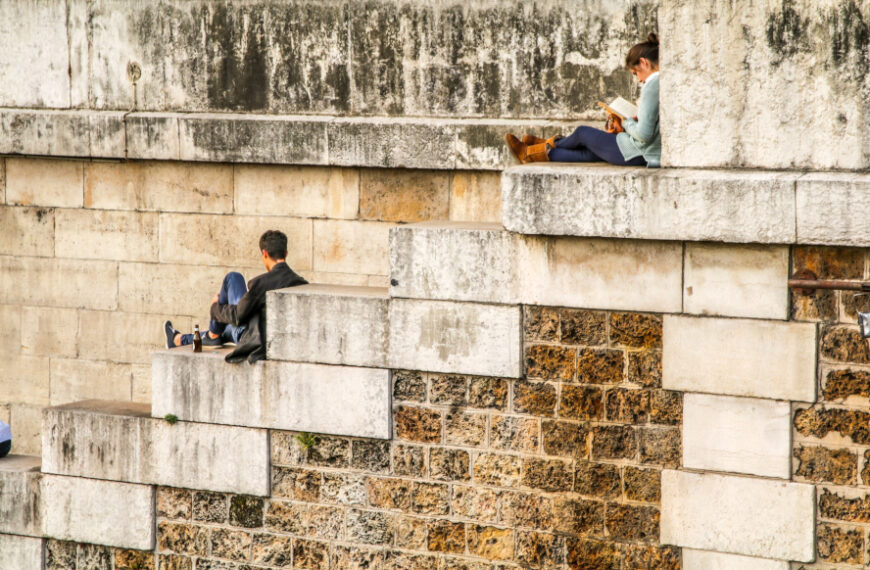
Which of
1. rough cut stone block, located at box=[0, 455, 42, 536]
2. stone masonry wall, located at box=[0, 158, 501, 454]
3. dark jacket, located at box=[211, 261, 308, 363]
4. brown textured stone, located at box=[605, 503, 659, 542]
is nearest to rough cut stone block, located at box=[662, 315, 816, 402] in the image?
brown textured stone, located at box=[605, 503, 659, 542]

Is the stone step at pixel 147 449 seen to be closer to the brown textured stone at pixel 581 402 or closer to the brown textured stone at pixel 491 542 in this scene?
the brown textured stone at pixel 491 542

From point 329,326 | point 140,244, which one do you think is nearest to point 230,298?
point 329,326

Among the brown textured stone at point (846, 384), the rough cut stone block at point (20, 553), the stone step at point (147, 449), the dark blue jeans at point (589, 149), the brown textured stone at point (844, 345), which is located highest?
the dark blue jeans at point (589, 149)

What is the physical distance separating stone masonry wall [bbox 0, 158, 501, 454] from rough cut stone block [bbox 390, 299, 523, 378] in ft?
4.00

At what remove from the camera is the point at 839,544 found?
255 inches

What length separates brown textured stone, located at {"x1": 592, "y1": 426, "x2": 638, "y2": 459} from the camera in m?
6.89

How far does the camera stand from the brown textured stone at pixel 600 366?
271 inches

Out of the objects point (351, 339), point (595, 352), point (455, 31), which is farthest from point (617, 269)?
point (455, 31)

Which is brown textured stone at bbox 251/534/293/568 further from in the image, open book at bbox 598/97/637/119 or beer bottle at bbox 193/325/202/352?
open book at bbox 598/97/637/119

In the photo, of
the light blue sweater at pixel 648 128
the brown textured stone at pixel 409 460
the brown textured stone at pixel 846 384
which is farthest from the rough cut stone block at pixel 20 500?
the brown textured stone at pixel 846 384

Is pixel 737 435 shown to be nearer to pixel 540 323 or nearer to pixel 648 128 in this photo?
pixel 540 323

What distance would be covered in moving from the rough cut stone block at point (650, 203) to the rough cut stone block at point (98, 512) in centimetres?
307

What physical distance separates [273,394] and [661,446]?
2299 millimetres

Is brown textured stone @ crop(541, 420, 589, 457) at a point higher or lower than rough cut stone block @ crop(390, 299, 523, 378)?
lower
